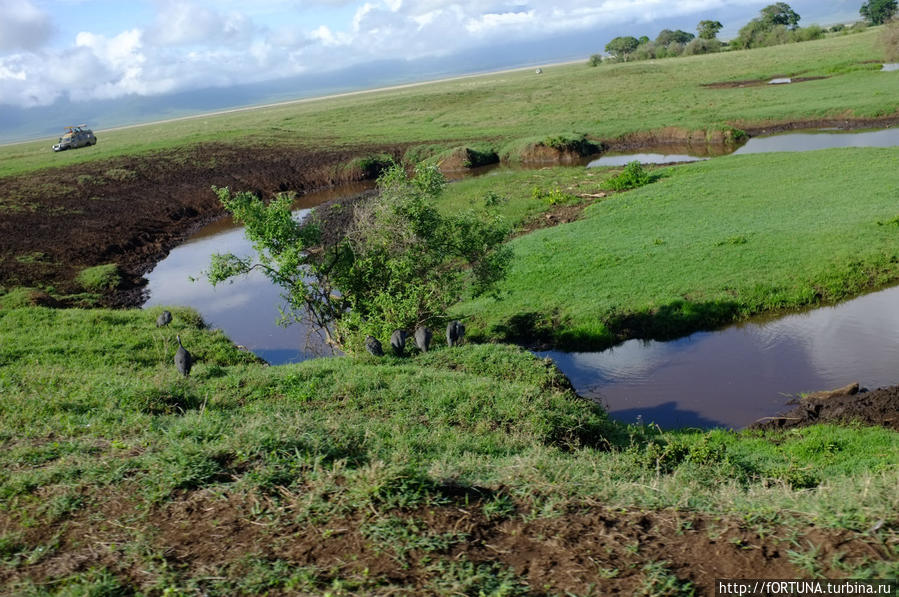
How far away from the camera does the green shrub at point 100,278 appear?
93.1 ft

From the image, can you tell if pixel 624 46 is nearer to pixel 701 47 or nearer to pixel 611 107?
pixel 701 47

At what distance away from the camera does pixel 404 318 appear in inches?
644

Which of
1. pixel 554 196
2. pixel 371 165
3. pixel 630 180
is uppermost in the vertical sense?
pixel 371 165

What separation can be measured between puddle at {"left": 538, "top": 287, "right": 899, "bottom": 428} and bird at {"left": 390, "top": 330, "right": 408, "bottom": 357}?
14.6 feet

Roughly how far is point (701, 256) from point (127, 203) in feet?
117

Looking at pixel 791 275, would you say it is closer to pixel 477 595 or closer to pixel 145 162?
pixel 477 595

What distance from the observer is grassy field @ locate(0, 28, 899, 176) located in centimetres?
5172

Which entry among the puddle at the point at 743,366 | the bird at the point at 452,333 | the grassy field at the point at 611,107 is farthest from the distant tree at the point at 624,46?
the bird at the point at 452,333

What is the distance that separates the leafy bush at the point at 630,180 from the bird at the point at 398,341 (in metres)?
21.9

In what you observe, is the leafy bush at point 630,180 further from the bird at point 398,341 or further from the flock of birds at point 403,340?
the bird at point 398,341

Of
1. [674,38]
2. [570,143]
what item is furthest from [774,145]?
[674,38]

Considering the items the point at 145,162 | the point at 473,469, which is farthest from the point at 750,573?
the point at 145,162

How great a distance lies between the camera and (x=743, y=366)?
53.2 feet

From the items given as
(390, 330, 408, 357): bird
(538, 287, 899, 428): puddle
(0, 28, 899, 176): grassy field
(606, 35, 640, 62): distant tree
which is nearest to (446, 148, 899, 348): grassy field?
(538, 287, 899, 428): puddle
